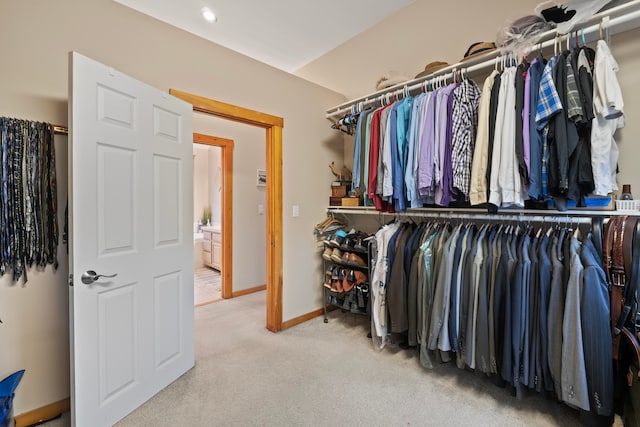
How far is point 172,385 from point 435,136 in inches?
96.6

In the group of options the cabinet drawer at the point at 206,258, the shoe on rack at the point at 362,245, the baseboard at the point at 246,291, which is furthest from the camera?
the cabinet drawer at the point at 206,258

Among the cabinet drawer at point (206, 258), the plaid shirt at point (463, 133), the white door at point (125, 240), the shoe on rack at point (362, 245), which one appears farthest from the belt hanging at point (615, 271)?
the cabinet drawer at point (206, 258)

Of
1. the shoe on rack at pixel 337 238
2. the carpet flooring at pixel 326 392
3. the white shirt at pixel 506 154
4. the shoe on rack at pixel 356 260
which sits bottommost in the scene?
the carpet flooring at pixel 326 392

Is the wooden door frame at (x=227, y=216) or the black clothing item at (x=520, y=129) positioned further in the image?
the wooden door frame at (x=227, y=216)

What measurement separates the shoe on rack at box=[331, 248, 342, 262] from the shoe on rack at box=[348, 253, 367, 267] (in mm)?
118

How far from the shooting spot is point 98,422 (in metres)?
1.50

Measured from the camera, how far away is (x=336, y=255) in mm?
2795

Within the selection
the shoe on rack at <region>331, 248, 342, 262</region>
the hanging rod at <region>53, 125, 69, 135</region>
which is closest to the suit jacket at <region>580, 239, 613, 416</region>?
the shoe on rack at <region>331, 248, 342, 262</region>

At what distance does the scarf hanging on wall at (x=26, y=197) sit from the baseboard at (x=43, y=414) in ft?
2.52

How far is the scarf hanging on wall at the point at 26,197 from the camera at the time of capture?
1.49 metres

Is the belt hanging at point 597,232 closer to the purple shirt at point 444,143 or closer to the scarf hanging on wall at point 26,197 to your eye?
the purple shirt at point 444,143

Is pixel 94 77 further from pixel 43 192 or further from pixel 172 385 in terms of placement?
pixel 172 385

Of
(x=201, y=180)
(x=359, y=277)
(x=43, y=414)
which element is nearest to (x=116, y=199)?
(x=43, y=414)

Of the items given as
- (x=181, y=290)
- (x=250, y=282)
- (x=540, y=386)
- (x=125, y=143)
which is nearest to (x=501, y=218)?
(x=540, y=386)
